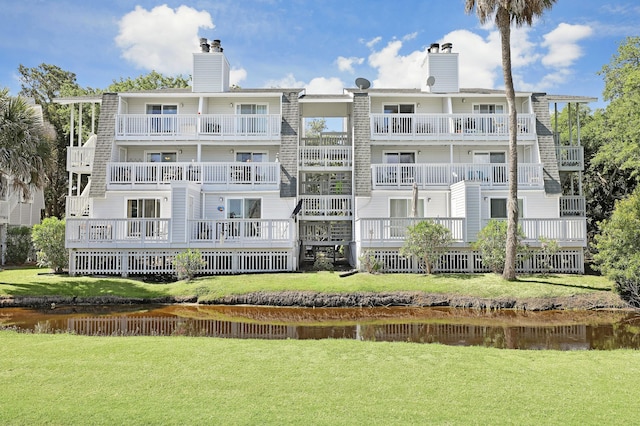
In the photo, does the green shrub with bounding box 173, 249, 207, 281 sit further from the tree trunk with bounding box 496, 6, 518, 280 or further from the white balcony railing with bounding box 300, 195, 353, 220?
the tree trunk with bounding box 496, 6, 518, 280

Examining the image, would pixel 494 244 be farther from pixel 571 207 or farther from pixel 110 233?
pixel 110 233

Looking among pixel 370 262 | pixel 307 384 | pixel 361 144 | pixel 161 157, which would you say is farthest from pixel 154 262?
pixel 307 384

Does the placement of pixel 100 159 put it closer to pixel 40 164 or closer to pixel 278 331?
pixel 40 164

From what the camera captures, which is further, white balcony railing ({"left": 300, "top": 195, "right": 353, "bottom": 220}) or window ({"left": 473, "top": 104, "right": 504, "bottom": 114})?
window ({"left": 473, "top": 104, "right": 504, "bottom": 114})

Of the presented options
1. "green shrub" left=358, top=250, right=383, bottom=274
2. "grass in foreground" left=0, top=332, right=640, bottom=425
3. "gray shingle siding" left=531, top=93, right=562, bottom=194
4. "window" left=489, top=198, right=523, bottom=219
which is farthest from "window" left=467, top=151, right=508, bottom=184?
"grass in foreground" left=0, top=332, right=640, bottom=425

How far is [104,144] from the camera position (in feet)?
81.7

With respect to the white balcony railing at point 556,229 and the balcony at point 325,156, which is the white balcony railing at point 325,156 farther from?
the white balcony railing at point 556,229

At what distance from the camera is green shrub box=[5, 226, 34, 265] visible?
94.5 ft

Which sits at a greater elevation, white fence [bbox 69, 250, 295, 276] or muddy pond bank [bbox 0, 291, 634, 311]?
white fence [bbox 69, 250, 295, 276]

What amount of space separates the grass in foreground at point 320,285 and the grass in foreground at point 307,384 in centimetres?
848

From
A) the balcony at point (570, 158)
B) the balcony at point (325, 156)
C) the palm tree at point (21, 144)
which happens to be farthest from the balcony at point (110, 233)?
the balcony at point (570, 158)

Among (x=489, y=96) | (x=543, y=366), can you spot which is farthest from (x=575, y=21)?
(x=543, y=366)

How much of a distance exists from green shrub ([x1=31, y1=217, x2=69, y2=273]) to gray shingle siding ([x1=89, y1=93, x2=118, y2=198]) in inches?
100

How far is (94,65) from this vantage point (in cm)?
2878
